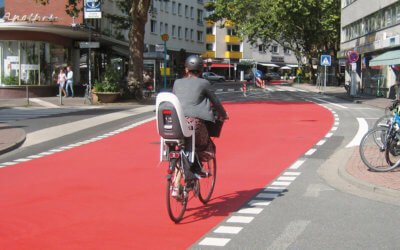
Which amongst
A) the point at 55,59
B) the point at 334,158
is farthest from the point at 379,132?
the point at 55,59

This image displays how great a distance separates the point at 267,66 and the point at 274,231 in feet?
341

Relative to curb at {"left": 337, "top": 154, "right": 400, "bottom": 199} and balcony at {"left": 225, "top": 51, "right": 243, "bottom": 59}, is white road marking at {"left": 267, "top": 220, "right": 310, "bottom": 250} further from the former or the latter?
balcony at {"left": 225, "top": 51, "right": 243, "bottom": 59}

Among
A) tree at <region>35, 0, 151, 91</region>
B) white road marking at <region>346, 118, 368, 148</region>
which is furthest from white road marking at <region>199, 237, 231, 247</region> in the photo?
tree at <region>35, 0, 151, 91</region>

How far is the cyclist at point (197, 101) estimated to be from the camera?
603 cm

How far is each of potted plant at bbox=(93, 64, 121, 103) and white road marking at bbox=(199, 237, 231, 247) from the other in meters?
23.3

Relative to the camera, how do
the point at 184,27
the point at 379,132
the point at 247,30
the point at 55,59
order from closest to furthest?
the point at 379,132 < the point at 55,59 < the point at 247,30 < the point at 184,27

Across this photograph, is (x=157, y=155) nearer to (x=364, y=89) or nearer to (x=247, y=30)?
(x=364, y=89)

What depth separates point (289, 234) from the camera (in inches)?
214

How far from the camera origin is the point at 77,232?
5590 mm

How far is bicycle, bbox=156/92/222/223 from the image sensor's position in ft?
18.6

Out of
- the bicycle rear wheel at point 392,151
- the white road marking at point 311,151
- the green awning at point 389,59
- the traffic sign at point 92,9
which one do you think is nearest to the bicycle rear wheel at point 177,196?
the bicycle rear wheel at point 392,151

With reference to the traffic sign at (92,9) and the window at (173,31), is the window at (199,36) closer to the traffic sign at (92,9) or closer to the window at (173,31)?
the window at (173,31)

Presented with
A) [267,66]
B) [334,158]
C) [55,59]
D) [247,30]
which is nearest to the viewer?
[334,158]

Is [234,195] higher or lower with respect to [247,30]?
lower
